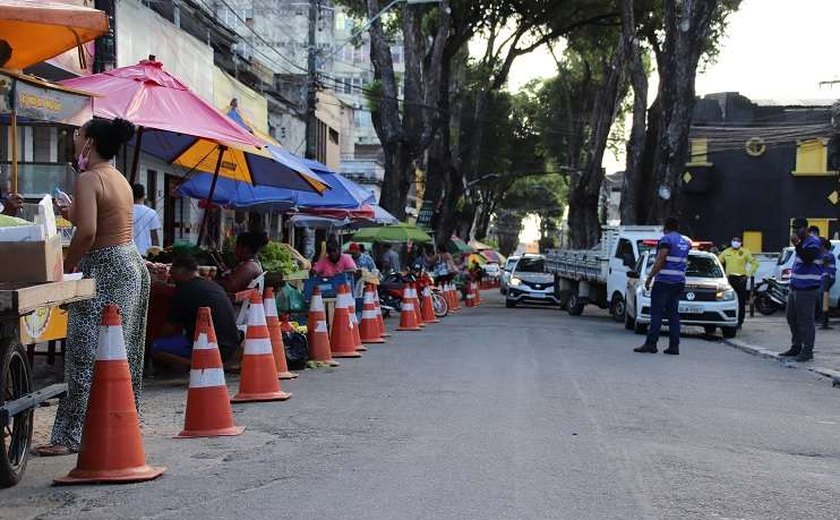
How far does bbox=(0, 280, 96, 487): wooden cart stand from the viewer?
17.8ft

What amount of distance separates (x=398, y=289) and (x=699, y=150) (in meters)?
25.9

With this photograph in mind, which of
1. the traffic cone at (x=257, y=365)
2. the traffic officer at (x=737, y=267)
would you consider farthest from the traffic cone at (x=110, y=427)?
the traffic officer at (x=737, y=267)

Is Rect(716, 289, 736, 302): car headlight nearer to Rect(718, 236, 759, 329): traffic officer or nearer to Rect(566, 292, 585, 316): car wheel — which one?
Rect(718, 236, 759, 329): traffic officer

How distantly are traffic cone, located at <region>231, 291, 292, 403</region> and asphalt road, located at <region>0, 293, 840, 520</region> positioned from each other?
0.58ft

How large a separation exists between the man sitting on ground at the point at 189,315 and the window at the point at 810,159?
120 ft

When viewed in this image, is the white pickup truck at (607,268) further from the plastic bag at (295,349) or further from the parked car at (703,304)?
the plastic bag at (295,349)

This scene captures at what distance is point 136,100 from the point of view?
10.5 meters

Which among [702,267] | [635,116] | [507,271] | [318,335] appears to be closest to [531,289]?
[507,271]

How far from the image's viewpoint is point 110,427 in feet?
19.6

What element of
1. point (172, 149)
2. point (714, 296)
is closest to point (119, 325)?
point (172, 149)

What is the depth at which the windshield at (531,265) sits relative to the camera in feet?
108

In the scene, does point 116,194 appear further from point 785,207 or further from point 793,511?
point 785,207

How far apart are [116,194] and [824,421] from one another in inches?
246

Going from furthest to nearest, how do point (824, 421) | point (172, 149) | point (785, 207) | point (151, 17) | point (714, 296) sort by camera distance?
1. point (785, 207)
2. point (151, 17)
3. point (714, 296)
4. point (172, 149)
5. point (824, 421)
